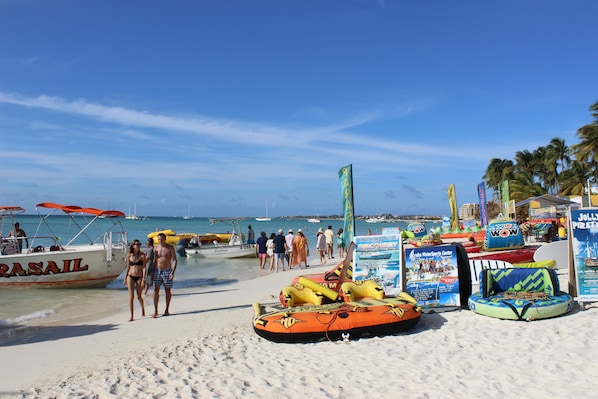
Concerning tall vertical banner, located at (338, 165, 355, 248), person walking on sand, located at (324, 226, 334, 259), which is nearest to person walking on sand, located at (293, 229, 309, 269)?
person walking on sand, located at (324, 226, 334, 259)

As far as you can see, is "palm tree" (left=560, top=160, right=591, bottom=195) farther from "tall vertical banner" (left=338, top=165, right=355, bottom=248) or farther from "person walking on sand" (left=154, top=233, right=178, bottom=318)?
"person walking on sand" (left=154, top=233, right=178, bottom=318)

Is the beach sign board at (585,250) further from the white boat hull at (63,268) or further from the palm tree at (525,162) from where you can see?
the palm tree at (525,162)

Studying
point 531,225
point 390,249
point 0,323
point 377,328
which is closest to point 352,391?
point 377,328

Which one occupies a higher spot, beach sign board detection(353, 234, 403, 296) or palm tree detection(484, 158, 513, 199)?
palm tree detection(484, 158, 513, 199)

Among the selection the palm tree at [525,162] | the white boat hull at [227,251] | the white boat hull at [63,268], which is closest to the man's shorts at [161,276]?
the white boat hull at [63,268]

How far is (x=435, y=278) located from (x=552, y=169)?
Result: 53.4m

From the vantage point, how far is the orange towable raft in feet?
21.0

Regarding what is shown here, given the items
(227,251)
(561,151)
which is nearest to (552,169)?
(561,151)

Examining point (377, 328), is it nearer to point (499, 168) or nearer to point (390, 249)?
point (390, 249)

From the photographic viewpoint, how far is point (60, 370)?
5887 mm

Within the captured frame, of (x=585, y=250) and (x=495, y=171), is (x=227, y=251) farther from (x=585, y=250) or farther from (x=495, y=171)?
(x=495, y=171)

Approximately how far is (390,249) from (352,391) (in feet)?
14.7

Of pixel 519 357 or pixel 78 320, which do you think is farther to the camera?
pixel 78 320

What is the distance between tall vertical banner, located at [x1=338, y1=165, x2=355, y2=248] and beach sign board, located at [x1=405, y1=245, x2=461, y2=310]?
3.35 meters
